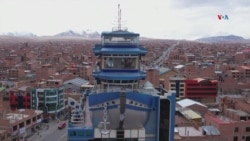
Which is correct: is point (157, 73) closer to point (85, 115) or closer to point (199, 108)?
point (199, 108)

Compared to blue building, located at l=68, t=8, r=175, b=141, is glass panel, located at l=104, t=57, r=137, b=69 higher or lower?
higher

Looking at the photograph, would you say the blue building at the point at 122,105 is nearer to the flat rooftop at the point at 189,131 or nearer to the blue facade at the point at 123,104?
the blue facade at the point at 123,104

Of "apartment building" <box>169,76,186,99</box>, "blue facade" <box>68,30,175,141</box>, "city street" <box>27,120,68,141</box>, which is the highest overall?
"blue facade" <box>68,30,175,141</box>

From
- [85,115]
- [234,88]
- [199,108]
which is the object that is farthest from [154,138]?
[234,88]

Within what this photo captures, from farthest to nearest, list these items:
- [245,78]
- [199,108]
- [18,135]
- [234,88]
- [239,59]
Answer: [239,59] → [245,78] → [234,88] → [199,108] → [18,135]

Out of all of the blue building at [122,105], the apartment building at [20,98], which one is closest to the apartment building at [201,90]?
the apartment building at [20,98]

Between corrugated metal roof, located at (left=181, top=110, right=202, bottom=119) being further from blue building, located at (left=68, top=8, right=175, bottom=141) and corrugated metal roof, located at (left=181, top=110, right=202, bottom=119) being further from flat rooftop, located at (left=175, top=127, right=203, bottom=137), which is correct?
blue building, located at (left=68, top=8, right=175, bottom=141)

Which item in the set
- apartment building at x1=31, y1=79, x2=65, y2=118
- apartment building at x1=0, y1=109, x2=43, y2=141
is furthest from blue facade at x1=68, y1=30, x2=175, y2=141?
apartment building at x1=31, y1=79, x2=65, y2=118

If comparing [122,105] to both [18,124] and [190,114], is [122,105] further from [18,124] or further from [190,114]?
[190,114]
